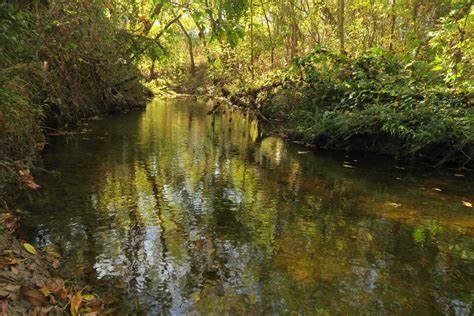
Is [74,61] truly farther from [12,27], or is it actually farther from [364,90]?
[364,90]

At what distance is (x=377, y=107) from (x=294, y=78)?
5.04 m

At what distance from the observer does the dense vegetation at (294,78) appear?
573 centimetres

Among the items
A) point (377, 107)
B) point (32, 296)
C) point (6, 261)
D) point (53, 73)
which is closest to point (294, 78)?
point (377, 107)

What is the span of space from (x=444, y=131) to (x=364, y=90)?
3.27 m

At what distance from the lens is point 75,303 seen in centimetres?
303

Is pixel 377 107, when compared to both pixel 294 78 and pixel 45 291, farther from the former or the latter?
pixel 45 291

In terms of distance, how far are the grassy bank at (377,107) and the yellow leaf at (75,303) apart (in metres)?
7.99

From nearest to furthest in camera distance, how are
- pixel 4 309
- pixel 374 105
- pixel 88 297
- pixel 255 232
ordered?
pixel 4 309
pixel 88 297
pixel 255 232
pixel 374 105

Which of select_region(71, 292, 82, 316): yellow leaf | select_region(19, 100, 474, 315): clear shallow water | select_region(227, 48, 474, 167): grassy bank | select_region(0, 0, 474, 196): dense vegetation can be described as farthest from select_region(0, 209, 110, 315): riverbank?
select_region(227, 48, 474, 167): grassy bank

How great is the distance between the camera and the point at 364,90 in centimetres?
1166

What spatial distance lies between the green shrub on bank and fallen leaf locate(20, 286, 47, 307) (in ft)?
27.3

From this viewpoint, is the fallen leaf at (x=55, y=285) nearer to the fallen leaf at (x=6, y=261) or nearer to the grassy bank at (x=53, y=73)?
the fallen leaf at (x=6, y=261)

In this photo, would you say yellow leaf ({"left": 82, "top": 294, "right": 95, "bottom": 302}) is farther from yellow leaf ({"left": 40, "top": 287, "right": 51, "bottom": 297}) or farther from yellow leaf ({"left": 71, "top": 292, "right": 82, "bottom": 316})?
yellow leaf ({"left": 40, "top": 287, "right": 51, "bottom": 297})

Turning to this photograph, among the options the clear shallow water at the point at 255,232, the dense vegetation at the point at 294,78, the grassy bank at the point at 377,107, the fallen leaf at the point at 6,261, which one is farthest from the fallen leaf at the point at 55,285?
the grassy bank at the point at 377,107
